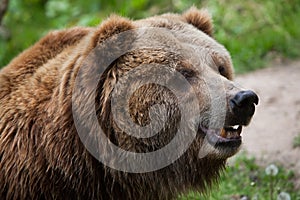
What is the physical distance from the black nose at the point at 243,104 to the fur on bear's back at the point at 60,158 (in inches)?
14.4

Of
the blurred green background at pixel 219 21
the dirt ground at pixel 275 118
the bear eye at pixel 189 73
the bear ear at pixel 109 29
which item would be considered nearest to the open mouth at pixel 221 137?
the bear eye at pixel 189 73

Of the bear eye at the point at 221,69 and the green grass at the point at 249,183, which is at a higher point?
the bear eye at the point at 221,69

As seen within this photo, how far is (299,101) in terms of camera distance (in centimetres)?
630

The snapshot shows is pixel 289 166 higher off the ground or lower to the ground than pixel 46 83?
lower

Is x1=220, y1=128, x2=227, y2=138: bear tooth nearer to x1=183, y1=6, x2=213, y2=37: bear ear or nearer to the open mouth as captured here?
the open mouth

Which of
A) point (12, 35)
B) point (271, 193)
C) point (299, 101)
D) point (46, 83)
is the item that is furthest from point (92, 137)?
point (12, 35)

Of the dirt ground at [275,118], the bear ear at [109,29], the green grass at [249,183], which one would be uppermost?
the bear ear at [109,29]

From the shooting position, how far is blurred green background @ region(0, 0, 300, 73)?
25.5 ft

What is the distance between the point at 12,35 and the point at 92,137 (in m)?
6.14

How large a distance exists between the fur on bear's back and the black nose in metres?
0.37

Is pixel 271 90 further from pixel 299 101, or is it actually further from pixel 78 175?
pixel 78 175

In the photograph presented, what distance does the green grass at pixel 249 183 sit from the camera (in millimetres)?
Answer: 4874

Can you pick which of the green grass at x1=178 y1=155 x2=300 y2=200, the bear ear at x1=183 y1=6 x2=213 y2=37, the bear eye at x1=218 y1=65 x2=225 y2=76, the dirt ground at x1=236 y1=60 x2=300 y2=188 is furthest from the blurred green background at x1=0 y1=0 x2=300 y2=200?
the bear eye at x1=218 y1=65 x2=225 y2=76

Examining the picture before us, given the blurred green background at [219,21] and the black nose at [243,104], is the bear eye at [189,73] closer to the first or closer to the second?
the black nose at [243,104]
